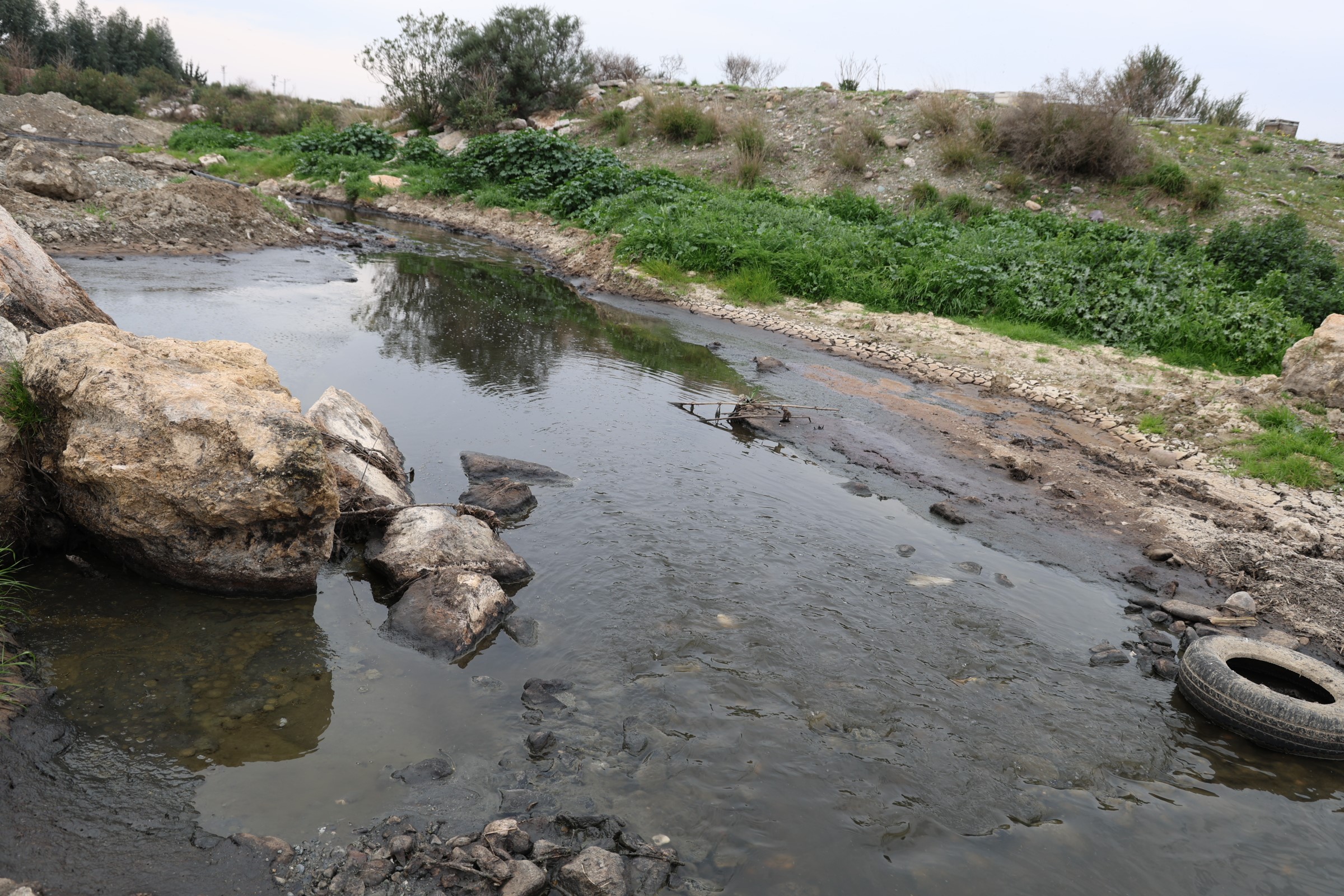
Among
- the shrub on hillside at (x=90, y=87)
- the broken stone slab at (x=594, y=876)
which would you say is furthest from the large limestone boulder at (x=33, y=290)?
the shrub on hillside at (x=90, y=87)

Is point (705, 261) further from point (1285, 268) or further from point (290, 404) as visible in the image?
point (290, 404)

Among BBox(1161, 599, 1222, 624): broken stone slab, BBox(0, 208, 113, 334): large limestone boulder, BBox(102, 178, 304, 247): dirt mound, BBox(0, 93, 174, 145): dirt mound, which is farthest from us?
BBox(0, 93, 174, 145): dirt mound

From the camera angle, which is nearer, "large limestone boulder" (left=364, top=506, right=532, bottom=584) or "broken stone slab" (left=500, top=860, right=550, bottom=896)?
"broken stone slab" (left=500, top=860, right=550, bottom=896)

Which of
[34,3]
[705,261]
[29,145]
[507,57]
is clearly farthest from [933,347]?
[34,3]

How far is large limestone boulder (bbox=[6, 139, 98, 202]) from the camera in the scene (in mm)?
15484

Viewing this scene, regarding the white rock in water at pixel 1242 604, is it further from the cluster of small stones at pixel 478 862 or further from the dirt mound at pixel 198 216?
the dirt mound at pixel 198 216

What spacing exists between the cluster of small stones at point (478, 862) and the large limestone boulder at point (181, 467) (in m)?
2.09

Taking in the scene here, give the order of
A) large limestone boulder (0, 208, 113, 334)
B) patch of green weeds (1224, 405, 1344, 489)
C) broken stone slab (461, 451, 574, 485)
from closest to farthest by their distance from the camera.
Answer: large limestone boulder (0, 208, 113, 334), broken stone slab (461, 451, 574, 485), patch of green weeds (1224, 405, 1344, 489)

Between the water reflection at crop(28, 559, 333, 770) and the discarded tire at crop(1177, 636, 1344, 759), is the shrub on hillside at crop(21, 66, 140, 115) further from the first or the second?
the discarded tire at crop(1177, 636, 1344, 759)

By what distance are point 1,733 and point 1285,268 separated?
62.0ft

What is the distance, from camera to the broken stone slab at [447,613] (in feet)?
14.8

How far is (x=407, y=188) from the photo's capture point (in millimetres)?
26156

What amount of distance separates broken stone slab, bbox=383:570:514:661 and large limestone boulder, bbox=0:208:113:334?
3584 mm

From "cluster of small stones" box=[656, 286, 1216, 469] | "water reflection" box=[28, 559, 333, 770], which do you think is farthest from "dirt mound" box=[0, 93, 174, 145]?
"water reflection" box=[28, 559, 333, 770]
